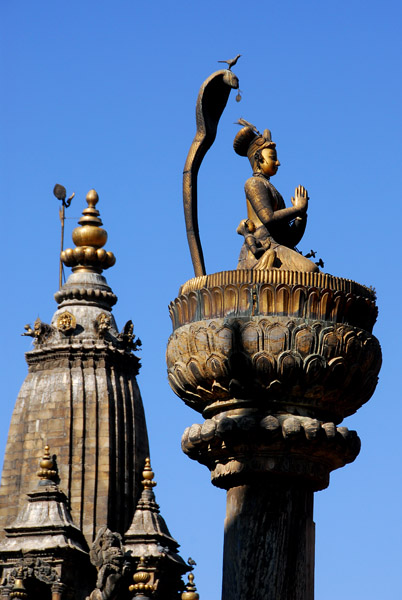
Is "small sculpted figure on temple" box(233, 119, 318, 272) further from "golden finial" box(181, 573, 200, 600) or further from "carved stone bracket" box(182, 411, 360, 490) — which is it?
"golden finial" box(181, 573, 200, 600)

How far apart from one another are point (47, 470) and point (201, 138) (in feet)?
152

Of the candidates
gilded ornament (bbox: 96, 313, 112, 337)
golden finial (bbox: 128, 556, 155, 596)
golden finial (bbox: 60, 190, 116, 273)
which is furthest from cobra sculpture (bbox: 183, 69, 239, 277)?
golden finial (bbox: 60, 190, 116, 273)

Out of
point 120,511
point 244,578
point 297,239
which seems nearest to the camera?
point 244,578

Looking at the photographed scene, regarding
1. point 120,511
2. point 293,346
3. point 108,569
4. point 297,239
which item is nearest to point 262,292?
point 293,346

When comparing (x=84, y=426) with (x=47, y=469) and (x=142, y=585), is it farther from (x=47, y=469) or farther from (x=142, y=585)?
(x=142, y=585)

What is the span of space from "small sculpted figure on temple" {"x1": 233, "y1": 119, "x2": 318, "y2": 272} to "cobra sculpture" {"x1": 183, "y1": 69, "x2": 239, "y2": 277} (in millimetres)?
299

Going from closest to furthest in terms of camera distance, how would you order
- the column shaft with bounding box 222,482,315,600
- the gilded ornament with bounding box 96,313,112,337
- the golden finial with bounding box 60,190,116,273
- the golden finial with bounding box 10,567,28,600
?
1. the column shaft with bounding box 222,482,315,600
2. the golden finial with bounding box 10,567,28,600
3. the gilded ornament with bounding box 96,313,112,337
4. the golden finial with bounding box 60,190,116,273

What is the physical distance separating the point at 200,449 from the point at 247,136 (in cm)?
278

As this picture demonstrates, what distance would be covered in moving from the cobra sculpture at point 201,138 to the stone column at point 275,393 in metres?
0.98

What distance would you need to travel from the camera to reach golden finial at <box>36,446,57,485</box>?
200 feet

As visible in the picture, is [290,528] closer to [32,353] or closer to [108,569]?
[108,569]

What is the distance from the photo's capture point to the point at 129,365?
66.8 metres

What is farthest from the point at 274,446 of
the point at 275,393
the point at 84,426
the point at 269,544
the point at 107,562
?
the point at 84,426

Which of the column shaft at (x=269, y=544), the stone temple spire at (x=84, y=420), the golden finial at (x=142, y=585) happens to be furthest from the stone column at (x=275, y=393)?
the stone temple spire at (x=84, y=420)
